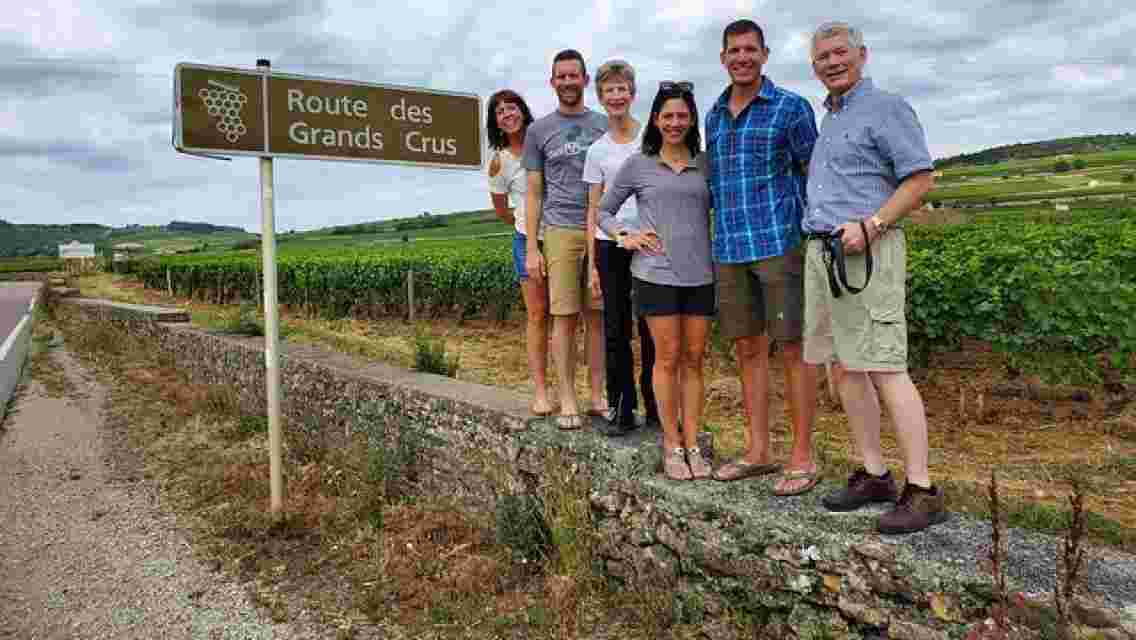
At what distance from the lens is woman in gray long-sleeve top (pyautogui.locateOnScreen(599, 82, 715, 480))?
332 cm

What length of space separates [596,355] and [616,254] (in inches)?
26.2

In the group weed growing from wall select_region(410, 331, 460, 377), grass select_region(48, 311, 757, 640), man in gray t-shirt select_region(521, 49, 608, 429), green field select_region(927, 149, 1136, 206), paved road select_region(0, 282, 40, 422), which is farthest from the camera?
green field select_region(927, 149, 1136, 206)

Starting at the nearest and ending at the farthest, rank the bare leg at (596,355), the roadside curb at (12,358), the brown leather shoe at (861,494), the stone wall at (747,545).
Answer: the stone wall at (747,545)
the brown leather shoe at (861,494)
the bare leg at (596,355)
the roadside curb at (12,358)

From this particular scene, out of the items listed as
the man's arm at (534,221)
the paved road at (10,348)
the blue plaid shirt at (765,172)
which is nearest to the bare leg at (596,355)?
the man's arm at (534,221)

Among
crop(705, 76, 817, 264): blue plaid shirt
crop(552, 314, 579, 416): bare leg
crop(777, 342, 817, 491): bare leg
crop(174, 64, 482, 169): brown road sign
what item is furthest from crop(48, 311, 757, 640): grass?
crop(174, 64, 482, 169): brown road sign

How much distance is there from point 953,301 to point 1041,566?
5.85 m

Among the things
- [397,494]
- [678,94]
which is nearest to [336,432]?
[397,494]

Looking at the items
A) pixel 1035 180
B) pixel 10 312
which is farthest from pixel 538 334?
pixel 1035 180

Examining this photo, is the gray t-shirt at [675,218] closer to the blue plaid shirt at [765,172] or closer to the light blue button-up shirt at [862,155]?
the blue plaid shirt at [765,172]

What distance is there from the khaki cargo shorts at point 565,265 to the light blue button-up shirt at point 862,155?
128 centimetres

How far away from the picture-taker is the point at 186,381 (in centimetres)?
996

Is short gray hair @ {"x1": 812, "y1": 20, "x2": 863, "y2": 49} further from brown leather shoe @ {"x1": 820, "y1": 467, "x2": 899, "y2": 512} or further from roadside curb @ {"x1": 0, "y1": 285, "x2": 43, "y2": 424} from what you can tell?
roadside curb @ {"x1": 0, "y1": 285, "x2": 43, "y2": 424}

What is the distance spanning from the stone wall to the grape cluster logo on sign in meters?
1.79

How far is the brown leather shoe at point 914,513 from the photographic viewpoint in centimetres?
257
